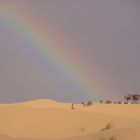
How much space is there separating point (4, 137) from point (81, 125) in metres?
7.39

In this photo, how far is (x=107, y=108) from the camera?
36.4 m

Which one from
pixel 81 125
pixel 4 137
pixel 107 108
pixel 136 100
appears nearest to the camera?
pixel 4 137

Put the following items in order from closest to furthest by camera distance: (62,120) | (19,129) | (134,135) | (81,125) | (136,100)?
(134,135) < (19,129) < (81,125) < (62,120) < (136,100)

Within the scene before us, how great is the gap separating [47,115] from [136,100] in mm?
24693

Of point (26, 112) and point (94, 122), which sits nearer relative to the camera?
point (94, 122)

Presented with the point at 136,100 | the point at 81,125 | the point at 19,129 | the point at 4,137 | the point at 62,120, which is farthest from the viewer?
the point at 136,100

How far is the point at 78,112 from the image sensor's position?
2530 centimetres

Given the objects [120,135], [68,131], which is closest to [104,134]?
[120,135]

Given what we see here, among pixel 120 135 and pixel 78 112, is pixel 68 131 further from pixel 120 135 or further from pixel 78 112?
pixel 120 135

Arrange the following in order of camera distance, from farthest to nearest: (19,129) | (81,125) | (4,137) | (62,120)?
1. (62,120)
2. (81,125)
3. (19,129)
4. (4,137)

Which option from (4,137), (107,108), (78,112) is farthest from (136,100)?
(4,137)

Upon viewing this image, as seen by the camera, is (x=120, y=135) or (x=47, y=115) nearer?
(x=120, y=135)

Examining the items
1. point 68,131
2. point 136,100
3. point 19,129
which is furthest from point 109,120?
point 136,100

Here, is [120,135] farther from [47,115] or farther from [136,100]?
[136,100]
